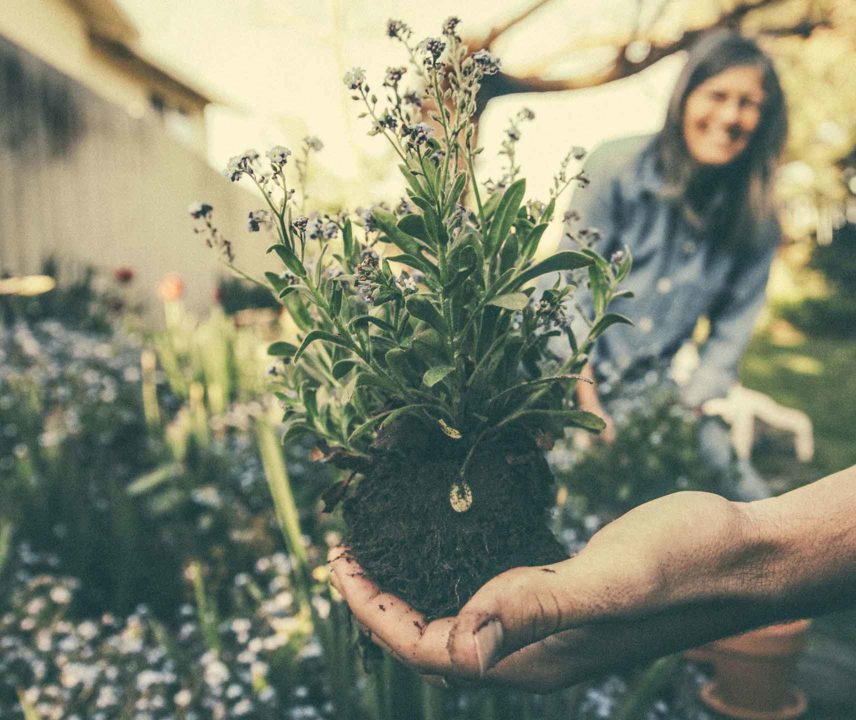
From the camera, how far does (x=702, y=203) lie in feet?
10.3

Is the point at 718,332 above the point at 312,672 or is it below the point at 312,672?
above

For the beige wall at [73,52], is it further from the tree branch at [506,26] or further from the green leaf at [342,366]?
the green leaf at [342,366]

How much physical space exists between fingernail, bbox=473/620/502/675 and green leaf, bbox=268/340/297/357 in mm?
538

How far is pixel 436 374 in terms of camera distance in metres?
0.97

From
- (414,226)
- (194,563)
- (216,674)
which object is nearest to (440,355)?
(414,226)

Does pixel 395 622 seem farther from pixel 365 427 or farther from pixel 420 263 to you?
pixel 420 263

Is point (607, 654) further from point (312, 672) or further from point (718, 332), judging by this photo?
point (718, 332)

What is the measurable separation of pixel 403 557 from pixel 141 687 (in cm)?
116

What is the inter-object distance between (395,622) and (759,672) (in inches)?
53.7

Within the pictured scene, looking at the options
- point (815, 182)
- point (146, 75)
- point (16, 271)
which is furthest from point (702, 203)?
point (146, 75)

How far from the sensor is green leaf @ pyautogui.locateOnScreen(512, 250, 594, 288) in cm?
100

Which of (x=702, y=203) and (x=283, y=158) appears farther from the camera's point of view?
(x=702, y=203)

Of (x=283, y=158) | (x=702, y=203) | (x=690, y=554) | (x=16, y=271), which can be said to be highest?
(x=16, y=271)

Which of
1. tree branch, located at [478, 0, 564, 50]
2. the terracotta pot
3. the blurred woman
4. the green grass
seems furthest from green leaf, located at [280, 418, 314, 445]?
the green grass
